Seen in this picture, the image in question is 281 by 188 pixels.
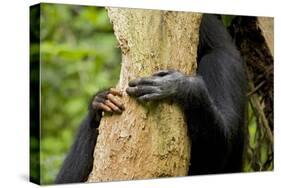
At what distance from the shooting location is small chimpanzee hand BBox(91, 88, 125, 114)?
3.01 meters

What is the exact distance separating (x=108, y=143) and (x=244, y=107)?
0.79 metres

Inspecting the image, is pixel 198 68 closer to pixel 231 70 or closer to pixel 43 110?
pixel 231 70

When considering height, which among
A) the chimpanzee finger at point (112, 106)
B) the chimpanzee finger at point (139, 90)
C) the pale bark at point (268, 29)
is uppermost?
the pale bark at point (268, 29)

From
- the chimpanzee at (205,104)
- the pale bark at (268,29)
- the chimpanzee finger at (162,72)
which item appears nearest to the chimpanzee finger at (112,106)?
the chimpanzee at (205,104)

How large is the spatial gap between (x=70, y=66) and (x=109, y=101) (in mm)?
386

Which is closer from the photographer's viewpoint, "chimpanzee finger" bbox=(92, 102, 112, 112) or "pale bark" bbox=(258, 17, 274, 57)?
"chimpanzee finger" bbox=(92, 102, 112, 112)

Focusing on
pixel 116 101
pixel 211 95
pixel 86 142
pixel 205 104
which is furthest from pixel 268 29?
pixel 86 142

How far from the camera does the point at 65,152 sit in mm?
3418

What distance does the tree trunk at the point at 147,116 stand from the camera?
9.75 feet

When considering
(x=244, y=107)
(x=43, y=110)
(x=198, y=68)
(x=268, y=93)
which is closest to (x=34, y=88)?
(x=43, y=110)

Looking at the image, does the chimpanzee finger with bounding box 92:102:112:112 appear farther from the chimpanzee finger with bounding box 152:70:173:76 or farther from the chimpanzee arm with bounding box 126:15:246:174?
the chimpanzee finger with bounding box 152:70:173:76

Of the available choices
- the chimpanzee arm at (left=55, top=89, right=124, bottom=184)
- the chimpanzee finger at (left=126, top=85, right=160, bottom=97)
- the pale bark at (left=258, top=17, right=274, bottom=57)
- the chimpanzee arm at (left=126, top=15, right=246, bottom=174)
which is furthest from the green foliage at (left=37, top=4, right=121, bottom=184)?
the pale bark at (left=258, top=17, right=274, bottom=57)

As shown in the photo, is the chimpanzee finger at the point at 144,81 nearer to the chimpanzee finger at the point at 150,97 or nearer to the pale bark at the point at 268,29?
the chimpanzee finger at the point at 150,97

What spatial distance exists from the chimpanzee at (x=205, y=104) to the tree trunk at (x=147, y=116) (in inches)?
1.7
